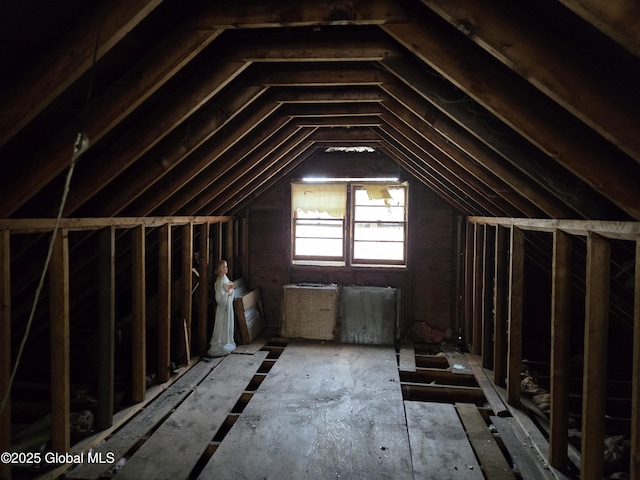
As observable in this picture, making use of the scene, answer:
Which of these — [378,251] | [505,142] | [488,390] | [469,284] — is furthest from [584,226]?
[378,251]

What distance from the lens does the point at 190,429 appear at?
3.39 m

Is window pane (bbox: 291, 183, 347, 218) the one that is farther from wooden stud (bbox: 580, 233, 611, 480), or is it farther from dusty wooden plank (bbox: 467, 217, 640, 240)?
wooden stud (bbox: 580, 233, 611, 480)

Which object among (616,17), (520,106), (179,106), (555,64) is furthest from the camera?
(179,106)

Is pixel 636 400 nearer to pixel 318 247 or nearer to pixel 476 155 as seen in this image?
pixel 476 155

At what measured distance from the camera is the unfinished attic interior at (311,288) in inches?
74.0

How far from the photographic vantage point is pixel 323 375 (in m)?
4.73

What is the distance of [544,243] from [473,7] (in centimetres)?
326

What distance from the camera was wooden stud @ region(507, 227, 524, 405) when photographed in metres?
3.81

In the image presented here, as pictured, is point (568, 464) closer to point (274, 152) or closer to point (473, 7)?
point (473, 7)

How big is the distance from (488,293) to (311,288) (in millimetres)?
2656

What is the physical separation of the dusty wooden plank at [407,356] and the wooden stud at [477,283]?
0.87m

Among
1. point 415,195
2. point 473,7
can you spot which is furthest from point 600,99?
point 415,195

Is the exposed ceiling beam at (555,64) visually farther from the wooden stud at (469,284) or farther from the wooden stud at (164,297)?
the wooden stud at (469,284)

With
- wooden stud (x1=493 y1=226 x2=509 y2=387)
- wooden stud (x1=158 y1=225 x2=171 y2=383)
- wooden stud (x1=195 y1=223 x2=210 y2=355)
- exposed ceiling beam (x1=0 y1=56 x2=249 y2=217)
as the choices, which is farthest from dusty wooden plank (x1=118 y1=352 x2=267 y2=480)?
wooden stud (x1=493 y1=226 x2=509 y2=387)
